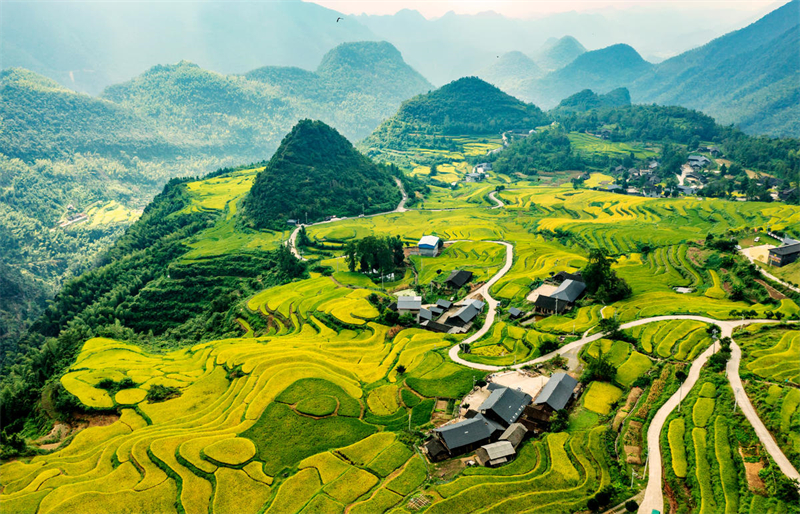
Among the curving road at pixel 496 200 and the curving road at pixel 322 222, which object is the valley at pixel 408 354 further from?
the curving road at pixel 496 200

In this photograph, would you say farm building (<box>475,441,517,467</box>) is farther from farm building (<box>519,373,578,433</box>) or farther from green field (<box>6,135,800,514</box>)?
farm building (<box>519,373,578,433</box>)

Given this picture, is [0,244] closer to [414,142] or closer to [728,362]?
[414,142]

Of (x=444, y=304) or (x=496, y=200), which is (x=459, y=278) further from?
(x=496, y=200)

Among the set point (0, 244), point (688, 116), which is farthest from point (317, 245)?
point (688, 116)

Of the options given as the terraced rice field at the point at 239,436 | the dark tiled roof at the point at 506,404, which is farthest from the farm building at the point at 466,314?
the dark tiled roof at the point at 506,404

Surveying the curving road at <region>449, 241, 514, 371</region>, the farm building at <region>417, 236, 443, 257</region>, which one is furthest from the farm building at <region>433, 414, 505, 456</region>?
the farm building at <region>417, 236, 443, 257</region>

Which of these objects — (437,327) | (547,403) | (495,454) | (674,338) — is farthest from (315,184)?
(495,454)
